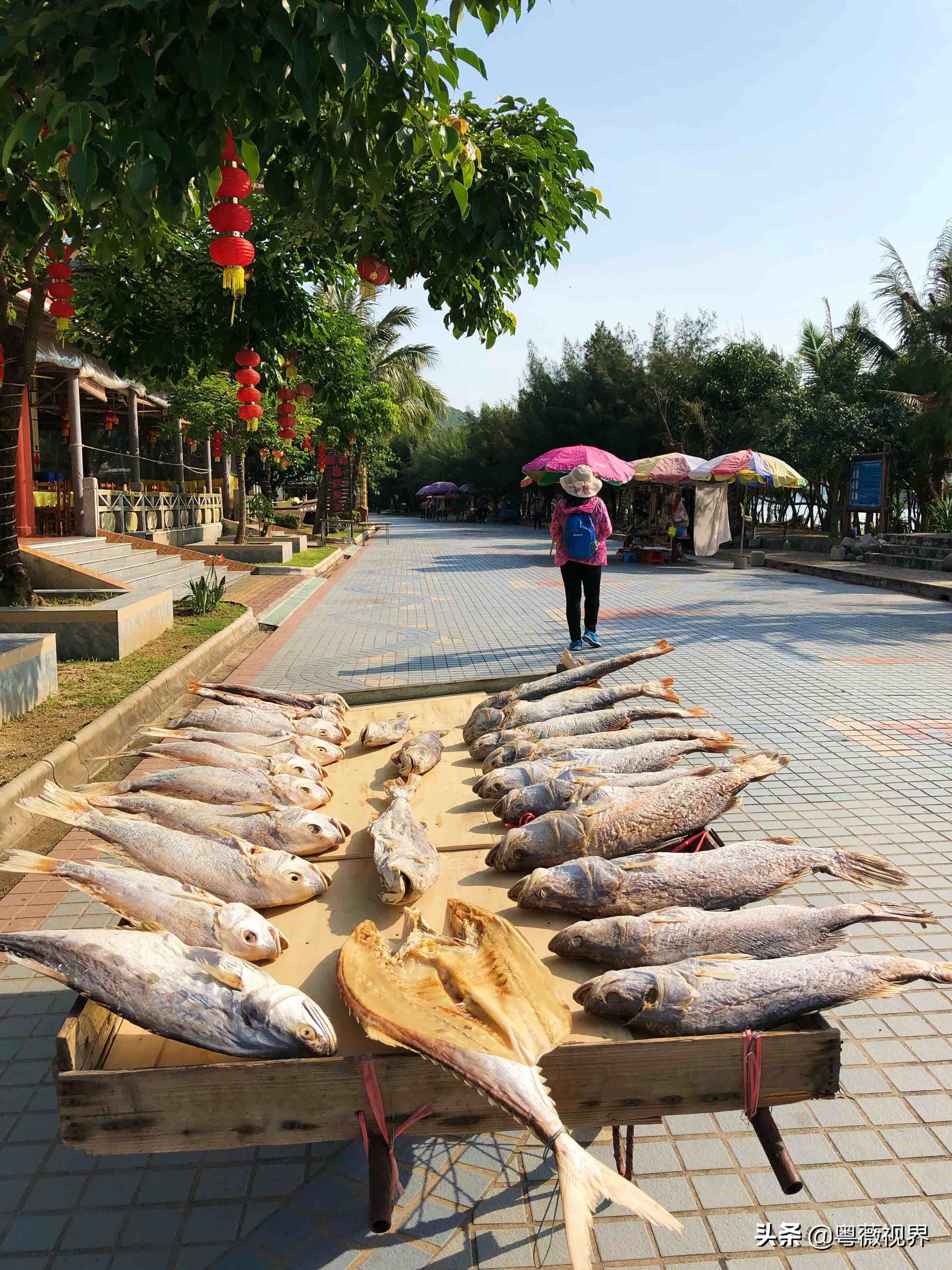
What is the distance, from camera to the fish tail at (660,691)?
420 centimetres

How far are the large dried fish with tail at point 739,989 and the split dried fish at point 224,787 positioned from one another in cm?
155

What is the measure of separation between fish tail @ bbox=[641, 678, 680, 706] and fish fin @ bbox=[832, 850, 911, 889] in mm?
1548

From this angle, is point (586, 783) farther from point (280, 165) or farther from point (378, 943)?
point (280, 165)

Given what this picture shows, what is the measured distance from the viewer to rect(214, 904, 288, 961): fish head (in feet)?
7.71

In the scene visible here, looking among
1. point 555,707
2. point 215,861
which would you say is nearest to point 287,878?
point 215,861

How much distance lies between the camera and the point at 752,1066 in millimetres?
1938

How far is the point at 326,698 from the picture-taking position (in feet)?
15.4

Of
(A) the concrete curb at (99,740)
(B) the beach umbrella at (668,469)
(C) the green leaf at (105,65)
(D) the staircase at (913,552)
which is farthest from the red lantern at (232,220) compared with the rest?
(B) the beach umbrella at (668,469)

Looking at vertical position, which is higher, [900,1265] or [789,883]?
[789,883]

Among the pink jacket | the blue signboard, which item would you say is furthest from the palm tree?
the pink jacket

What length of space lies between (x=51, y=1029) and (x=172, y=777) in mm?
1061

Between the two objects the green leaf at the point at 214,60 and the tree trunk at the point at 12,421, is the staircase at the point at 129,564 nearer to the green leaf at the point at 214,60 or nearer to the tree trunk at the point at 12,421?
the tree trunk at the point at 12,421

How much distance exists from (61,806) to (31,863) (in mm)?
525

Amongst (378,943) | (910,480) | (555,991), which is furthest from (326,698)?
(910,480)
